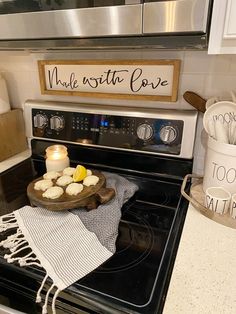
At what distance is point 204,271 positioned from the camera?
545mm

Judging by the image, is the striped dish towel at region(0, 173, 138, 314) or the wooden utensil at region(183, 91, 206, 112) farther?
the wooden utensil at region(183, 91, 206, 112)

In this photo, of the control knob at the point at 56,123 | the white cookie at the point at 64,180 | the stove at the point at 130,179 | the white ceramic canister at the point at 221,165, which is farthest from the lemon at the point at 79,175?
the white ceramic canister at the point at 221,165

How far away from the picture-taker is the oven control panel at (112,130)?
87 centimetres

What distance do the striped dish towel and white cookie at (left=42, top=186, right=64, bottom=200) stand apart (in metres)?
0.05

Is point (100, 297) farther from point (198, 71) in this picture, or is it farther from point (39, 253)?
point (198, 71)

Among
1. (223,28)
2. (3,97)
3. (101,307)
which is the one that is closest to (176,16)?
(223,28)

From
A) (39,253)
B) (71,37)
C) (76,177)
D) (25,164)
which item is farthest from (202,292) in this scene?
(25,164)

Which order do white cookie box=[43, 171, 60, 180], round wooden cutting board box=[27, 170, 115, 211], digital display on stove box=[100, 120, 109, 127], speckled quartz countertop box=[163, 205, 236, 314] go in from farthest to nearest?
digital display on stove box=[100, 120, 109, 127]
white cookie box=[43, 171, 60, 180]
round wooden cutting board box=[27, 170, 115, 211]
speckled quartz countertop box=[163, 205, 236, 314]

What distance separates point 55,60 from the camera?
973mm

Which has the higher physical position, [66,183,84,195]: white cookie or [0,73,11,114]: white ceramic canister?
[0,73,11,114]: white ceramic canister

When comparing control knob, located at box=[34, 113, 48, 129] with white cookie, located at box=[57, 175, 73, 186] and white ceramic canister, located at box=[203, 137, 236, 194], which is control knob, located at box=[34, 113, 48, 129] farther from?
white ceramic canister, located at box=[203, 137, 236, 194]

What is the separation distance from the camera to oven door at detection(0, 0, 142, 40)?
1.89 feet

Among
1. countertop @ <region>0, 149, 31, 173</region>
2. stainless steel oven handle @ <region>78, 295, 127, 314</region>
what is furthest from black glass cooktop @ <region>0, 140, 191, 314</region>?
countertop @ <region>0, 149, 31, 173</region>

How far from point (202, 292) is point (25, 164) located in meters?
0.83
